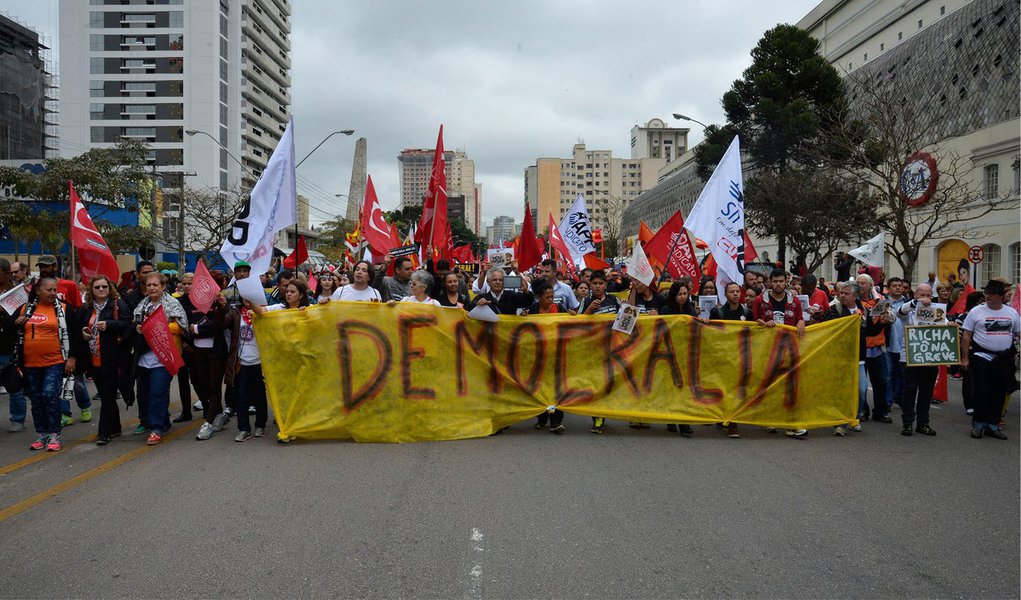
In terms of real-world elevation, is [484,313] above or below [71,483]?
above

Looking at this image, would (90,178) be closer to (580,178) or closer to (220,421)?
(220,421)

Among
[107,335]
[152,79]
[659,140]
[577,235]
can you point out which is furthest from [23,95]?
[659,140]

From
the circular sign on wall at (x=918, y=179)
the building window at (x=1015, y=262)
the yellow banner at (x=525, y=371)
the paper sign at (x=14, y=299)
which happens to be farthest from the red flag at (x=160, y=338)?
the building window at (x=1015, y=262)

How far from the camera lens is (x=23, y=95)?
6300 centimetres

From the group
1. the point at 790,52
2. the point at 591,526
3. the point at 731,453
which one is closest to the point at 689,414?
the point at 731,453

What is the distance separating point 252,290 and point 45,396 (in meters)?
2.23

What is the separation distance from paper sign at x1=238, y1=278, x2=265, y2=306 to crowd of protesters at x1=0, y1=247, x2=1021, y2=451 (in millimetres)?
152

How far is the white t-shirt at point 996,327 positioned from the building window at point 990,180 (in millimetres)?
27106

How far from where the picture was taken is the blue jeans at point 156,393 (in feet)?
23.6

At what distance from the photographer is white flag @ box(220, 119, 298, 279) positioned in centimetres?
718

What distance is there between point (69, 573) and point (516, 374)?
15.0ft

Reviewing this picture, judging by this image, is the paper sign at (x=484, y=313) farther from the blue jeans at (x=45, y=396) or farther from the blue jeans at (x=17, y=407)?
the blue jeans at (x=17, y=407)

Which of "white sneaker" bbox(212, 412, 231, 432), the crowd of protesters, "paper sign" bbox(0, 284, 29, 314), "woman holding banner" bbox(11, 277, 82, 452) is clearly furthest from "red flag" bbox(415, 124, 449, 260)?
"paper sign" bbox(0, 284, 29, 314)

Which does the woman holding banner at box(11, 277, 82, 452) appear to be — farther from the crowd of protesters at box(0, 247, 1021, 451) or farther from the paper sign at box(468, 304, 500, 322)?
the paper sign at box(468, 304, 500, 322)
